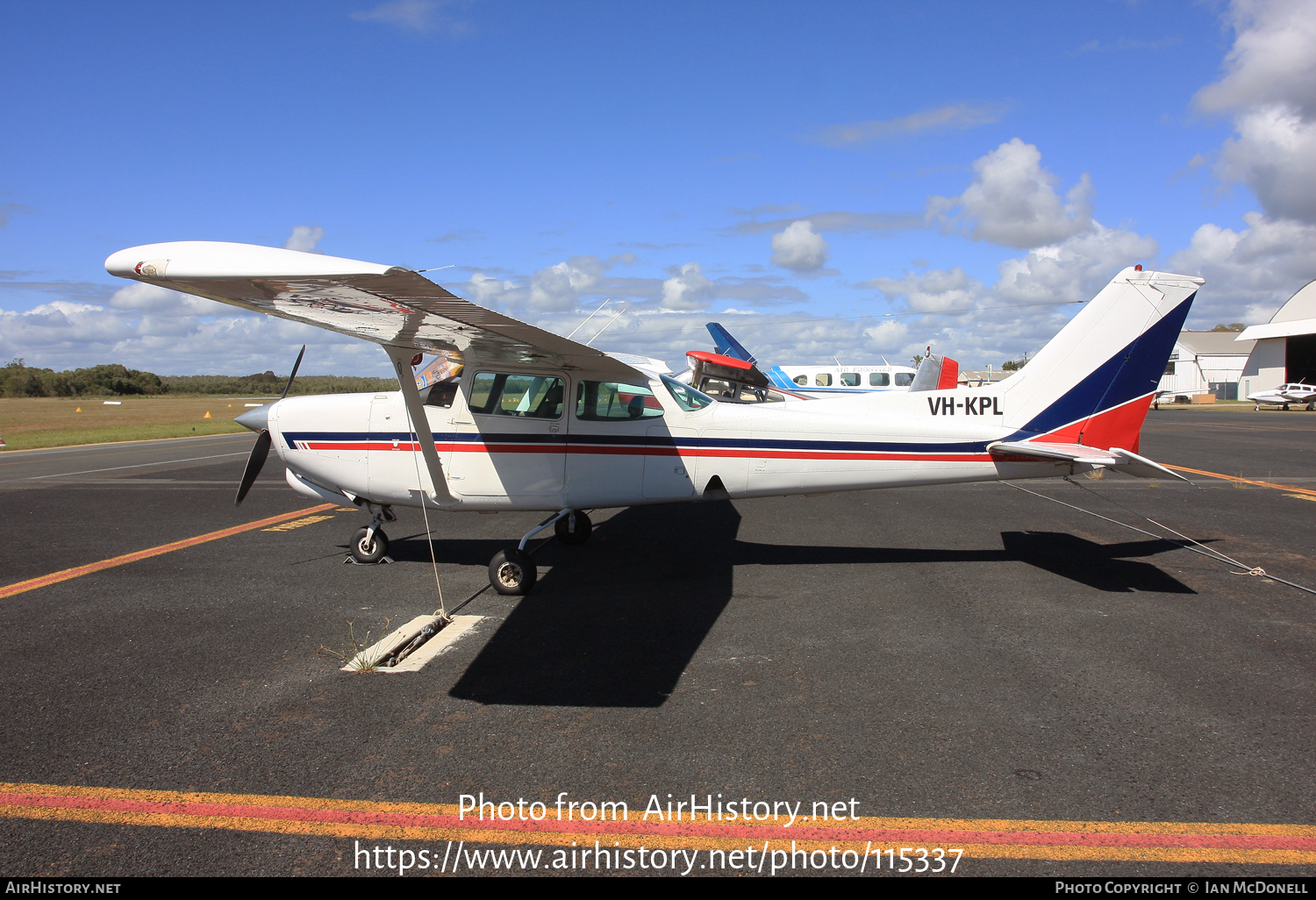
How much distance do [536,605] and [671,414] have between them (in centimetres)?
222

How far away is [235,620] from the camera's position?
18.4ft

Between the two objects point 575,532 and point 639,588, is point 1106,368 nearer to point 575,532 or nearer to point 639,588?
point 639,588

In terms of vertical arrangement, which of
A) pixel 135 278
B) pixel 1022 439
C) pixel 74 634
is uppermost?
pixel 135 278

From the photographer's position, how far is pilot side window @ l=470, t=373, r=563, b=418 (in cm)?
697

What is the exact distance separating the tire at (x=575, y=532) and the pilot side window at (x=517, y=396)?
66.7 inches

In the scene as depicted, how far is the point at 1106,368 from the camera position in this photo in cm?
700

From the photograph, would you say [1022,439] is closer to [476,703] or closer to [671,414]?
[671,414]

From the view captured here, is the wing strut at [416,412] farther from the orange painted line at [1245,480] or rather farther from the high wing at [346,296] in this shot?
the orange painted line at [1245,480]

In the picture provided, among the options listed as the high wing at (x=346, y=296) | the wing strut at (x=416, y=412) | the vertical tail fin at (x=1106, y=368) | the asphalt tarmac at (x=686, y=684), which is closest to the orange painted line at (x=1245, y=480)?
the asphalt tarmac at (x=686, y=684)

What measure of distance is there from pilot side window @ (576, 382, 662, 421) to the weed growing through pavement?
2632mm

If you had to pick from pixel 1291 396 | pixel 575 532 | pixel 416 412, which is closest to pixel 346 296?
pixel 416 412

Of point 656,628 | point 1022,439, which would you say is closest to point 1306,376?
point 1022,439

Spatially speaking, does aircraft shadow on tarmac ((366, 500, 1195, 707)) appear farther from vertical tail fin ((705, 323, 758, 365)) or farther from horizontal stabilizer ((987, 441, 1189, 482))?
vertical tail fin ((705, 323, 758, 365))

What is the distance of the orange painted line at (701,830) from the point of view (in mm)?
2764
